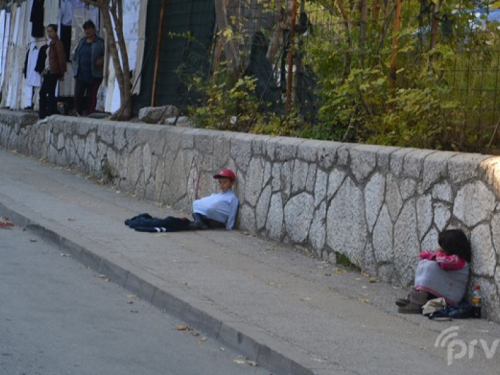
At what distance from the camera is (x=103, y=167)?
1678 cm

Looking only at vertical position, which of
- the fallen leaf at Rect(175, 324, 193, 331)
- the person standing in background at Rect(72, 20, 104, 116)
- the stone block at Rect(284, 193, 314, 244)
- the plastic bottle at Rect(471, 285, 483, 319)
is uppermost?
the person standing in background at Rect(72, 20, 104, 116)

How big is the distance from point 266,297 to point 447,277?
1.35 metres

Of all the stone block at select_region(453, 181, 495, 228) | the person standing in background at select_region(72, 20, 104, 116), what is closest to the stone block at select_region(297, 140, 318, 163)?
the stone block at select_region(453, 181, 495, 228)

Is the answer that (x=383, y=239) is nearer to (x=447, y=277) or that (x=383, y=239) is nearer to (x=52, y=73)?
(x=447, y=277)

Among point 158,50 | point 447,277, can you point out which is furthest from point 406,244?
point 158,50

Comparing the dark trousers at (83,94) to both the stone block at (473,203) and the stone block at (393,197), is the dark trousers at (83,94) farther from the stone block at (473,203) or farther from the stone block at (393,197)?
the stone block at (473,203)

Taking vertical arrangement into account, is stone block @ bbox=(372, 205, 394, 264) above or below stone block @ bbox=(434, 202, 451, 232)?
below

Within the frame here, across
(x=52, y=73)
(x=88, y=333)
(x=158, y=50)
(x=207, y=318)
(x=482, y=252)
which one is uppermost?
(x=158, y=50)

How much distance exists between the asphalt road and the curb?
7 cm

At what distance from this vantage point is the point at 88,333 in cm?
738

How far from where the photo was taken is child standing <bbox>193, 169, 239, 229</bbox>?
40.3 ft

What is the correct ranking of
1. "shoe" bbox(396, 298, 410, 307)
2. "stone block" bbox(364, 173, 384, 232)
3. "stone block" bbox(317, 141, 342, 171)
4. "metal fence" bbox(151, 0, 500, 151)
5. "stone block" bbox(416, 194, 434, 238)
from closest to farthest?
"shoe" bbox(396, 298, 410, 307), "stone block" bbox(416, 194, 434, 238), "stone block" bbox(364, 173, 384, 232), "metal fence" bbox(151, 0, 500, 151), "stone block" bbox(317, 141, 342, 171)

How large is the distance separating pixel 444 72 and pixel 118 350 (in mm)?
4679

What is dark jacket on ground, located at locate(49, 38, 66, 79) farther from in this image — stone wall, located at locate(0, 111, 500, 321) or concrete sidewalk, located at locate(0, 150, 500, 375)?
concrete sidewalk, located at locate(0, 150, 500, 375)
